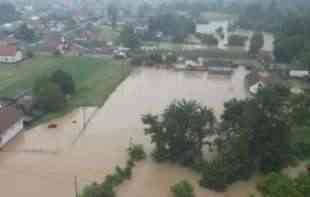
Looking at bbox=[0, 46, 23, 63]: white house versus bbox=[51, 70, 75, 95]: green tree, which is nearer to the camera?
bbox=[51, 70, 75, 95]: green tree

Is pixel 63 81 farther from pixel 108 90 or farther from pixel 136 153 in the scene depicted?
pixel 136 153

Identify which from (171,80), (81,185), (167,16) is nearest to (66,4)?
(167,16)

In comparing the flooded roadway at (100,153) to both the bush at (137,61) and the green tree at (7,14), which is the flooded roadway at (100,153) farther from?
the green tree at (7,14)

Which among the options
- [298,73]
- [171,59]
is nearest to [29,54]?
[171,59]

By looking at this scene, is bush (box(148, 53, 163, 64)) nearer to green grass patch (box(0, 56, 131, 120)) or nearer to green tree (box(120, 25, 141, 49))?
green grass patch (box(0, 56, 131, 120))

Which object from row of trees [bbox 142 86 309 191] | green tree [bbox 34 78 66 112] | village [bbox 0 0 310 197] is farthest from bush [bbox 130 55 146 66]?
row of trees [bbox 142 86 309 191]
